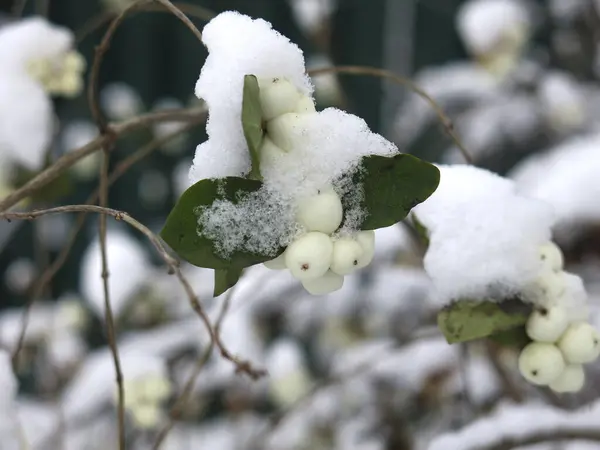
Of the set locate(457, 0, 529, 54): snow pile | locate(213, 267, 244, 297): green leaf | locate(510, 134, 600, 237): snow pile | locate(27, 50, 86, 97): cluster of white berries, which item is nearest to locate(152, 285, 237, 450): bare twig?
locate(213, 267, 244, 297): green leaf

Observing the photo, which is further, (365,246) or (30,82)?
(30,82)

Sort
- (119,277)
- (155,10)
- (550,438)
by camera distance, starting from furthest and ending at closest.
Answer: (119,277), (155,10), (550,438)

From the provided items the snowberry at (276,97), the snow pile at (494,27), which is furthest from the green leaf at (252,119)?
the snow pile at (494,27)

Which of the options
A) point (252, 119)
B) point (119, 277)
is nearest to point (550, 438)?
point (252, 119)

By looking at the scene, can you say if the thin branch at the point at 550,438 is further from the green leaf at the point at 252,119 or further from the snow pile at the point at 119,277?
the snow pile at the point at 119,277

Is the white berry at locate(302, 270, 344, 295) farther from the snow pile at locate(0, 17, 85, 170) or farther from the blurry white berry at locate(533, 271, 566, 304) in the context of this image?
the snow pile at locate(0, 17, 85, 170)

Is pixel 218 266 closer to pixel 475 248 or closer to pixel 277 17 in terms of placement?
pixel 475 248

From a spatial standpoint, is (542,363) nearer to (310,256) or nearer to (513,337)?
(513,337)
